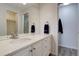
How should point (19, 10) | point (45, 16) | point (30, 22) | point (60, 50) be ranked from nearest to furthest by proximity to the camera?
point (19, 10) → point (30, 22) → point (60, 50) → point (45, 16)

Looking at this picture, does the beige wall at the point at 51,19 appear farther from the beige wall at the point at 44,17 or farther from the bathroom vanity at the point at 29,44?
A: the bathroom vanity at the point at 29,44

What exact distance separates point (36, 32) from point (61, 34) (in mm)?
529

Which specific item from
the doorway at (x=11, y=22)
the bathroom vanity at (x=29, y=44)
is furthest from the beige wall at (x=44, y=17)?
the doorway at (x=11, y=22)

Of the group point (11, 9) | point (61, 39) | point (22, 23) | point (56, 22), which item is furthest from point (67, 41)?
point (11, 9)

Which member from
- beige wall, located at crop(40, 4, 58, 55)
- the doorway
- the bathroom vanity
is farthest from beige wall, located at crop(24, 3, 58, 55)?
the doorway

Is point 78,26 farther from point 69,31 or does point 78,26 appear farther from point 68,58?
point 68,58

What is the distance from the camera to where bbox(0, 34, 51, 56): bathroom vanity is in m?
1.04

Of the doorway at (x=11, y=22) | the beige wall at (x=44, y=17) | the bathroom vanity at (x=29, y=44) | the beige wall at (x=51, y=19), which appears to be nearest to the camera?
the bathroom vanity at (x=29, y=44)

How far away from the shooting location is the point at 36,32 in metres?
1.88

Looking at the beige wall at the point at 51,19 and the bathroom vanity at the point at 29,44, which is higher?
the beige wall at the point at 51,19

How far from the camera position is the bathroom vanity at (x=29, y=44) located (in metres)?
1.04

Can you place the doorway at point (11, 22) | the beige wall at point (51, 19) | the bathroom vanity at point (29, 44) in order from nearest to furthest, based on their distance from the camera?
the bathroom vanity at point (29, 44) < the doorway at point (11, 22) < the beige wall at point (51, 19)

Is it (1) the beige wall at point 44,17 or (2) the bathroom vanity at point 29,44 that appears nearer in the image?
(2) the bathroom vanity at point 29,44

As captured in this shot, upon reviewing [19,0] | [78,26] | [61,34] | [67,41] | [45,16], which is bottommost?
[67,41]
